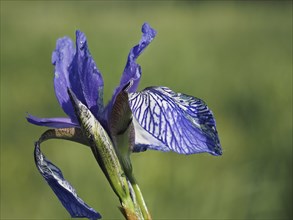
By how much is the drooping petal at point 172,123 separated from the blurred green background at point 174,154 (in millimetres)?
999

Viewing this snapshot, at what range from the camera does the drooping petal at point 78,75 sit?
83cm

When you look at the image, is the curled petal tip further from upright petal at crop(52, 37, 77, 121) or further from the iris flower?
upright petal at crop(52, 37, 77, 121)

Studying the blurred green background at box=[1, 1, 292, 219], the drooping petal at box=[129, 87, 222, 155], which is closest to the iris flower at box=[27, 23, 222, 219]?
the drooping petal at box=[129, 87, 222, 155]

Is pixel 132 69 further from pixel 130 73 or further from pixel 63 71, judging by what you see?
pixel 63 71

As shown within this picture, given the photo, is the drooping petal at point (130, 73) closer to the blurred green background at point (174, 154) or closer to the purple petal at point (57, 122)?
the purple petal at point (57, 122)

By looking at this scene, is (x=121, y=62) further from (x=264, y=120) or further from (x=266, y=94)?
(x=264, y=120)

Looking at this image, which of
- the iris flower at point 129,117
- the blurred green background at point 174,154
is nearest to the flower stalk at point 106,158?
the iris flower at point 129,117

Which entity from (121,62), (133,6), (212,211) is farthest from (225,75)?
(133,6)

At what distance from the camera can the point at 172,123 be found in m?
0.75

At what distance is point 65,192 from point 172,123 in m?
0.13

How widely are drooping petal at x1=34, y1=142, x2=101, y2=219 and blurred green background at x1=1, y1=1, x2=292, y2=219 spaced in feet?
3.34

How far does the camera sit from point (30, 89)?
3.76 metres

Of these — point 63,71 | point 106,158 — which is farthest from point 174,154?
point 106,158

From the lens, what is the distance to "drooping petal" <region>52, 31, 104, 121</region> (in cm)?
83
